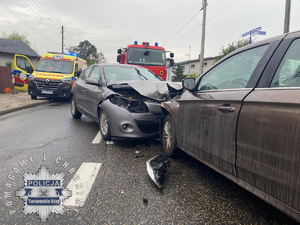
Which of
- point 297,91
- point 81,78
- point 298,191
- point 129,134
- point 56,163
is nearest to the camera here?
point 298,191

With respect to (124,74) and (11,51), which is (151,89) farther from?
(11,51)

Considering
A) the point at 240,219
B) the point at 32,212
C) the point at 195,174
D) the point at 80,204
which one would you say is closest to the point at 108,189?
the point at 80,204

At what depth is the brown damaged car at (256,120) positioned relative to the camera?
170 centimetres

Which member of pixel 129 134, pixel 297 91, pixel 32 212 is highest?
pixel 297 91

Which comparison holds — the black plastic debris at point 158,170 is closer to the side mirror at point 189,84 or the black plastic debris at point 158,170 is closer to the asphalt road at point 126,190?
the asphalt road at point 126,190

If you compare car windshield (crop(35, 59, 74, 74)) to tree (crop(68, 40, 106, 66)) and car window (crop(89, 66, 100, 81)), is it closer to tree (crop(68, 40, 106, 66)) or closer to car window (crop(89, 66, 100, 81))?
car window (crop(89, 66, 100, 81))

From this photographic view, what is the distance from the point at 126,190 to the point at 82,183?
555 millimetres

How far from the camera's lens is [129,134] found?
168 inches

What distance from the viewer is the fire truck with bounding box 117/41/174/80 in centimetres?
1317

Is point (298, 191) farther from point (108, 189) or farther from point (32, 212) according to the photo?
point (32, 212)

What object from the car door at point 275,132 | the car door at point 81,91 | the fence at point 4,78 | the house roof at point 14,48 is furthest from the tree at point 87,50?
the car door at point 275,132

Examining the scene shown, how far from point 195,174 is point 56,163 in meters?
2.00

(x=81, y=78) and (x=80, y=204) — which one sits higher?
(x=81, y=78)

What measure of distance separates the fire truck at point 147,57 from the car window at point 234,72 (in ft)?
33.3
